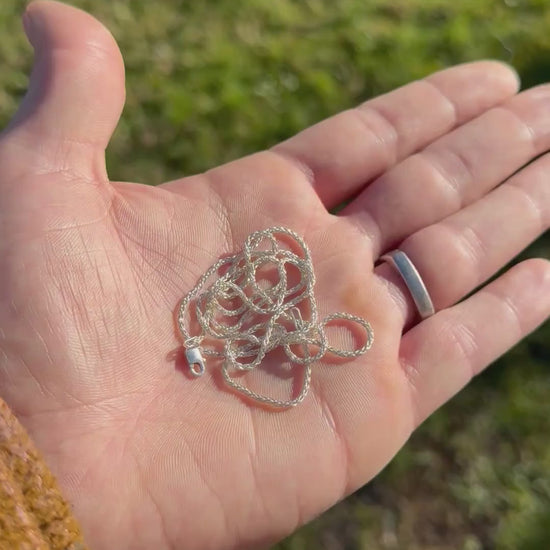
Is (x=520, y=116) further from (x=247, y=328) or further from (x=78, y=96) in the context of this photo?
(x=78, y=96)

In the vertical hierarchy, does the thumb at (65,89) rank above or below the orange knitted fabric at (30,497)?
above

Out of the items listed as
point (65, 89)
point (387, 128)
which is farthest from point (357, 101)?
point (65, 89)

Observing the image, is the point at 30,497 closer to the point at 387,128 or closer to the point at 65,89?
the point at 65,89

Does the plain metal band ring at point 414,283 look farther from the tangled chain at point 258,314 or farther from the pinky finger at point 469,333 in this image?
the tangled chain at point 258,314

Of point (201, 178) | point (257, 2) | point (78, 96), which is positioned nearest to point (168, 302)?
point (201, 178)

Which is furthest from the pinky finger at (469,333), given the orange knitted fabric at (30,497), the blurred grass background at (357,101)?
the orange knitted fabric at (30,497)
